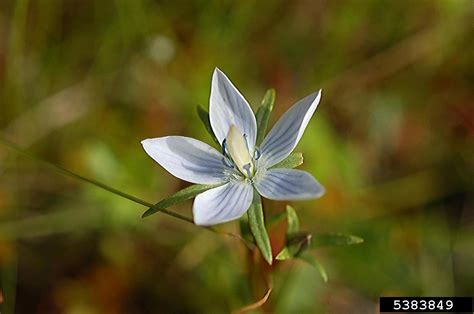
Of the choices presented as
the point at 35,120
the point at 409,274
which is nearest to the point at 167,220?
the point at 35,120

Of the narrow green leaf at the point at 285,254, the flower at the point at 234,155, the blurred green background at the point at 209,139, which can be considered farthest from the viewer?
the blurred green background at the point at 209,139

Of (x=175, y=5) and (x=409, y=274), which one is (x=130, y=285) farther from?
(x=175, y=5)

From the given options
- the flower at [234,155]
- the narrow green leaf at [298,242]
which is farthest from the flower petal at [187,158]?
the narrow green leaf at [298,242]

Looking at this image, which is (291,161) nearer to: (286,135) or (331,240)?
(286,135)

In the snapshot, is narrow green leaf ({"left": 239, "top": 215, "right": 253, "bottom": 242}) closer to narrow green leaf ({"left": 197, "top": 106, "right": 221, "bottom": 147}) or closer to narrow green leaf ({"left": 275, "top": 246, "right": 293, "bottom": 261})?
narrow green leaf ({"left": 275, "top": 246, "right": 293, "bottom": 261})

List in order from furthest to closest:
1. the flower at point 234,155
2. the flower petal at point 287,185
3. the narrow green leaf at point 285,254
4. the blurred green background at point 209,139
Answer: the blurred green background at point 209,139, the narrow green leaf at point 285,254, the flower at point 234,155, the flower petal at point 287,185

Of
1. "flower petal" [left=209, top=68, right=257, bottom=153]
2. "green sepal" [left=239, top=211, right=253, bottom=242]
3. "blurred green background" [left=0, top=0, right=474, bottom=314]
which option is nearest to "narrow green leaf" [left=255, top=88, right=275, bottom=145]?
"flower petal" [left=209, top=68, right=257, bottom=153]

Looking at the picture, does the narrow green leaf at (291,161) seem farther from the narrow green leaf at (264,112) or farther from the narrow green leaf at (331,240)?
the narrow green leaf at (331,240)
